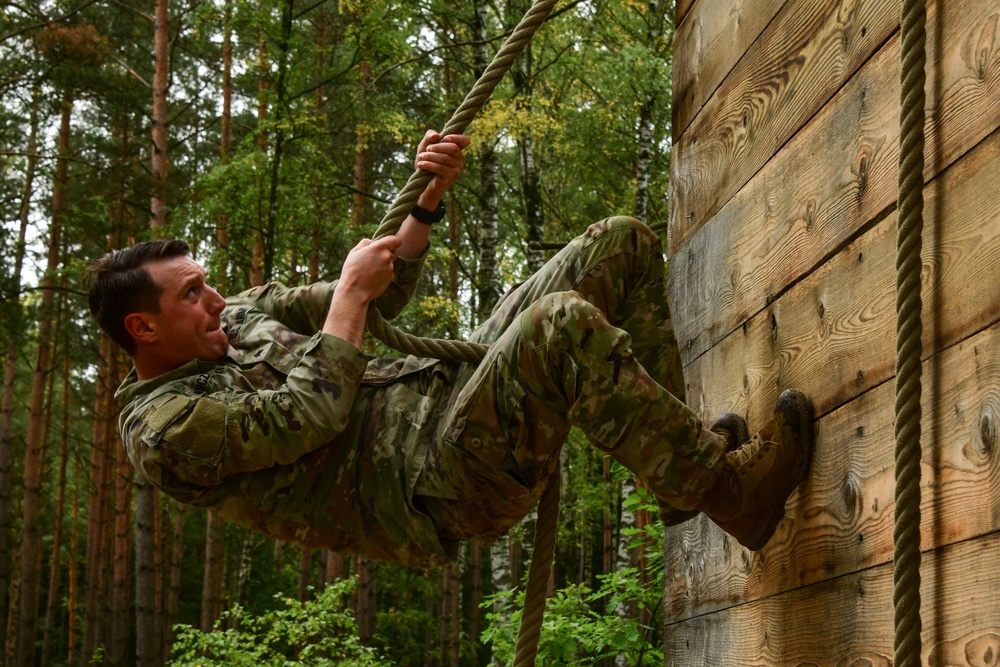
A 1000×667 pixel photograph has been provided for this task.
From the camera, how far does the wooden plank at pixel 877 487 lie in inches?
63.7

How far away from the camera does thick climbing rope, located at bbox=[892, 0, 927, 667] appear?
5.22 feet

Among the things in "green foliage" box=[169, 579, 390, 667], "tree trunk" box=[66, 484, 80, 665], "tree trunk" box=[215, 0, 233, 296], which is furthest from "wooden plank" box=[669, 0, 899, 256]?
"tree trunk" box=[66, 484, 80, 665]

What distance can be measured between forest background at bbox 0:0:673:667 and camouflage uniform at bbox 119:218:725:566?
3.78 meters

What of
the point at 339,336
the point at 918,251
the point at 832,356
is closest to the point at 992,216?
the point at 918,251

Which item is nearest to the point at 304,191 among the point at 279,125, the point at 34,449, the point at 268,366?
the point at 279,125

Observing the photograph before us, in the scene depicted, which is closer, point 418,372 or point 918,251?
point 918,251

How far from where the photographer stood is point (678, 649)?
10.3 ft

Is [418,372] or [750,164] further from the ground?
[750,164]

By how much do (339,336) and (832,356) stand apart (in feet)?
3.81

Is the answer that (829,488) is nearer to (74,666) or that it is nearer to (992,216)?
(992,216)

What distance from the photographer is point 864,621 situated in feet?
6.44

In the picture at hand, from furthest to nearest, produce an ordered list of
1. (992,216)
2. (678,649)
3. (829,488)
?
(678,649), (829,488), (992,216)

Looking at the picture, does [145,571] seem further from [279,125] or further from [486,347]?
[486,347]

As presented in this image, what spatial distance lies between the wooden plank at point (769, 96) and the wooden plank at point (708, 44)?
0.05 metres
